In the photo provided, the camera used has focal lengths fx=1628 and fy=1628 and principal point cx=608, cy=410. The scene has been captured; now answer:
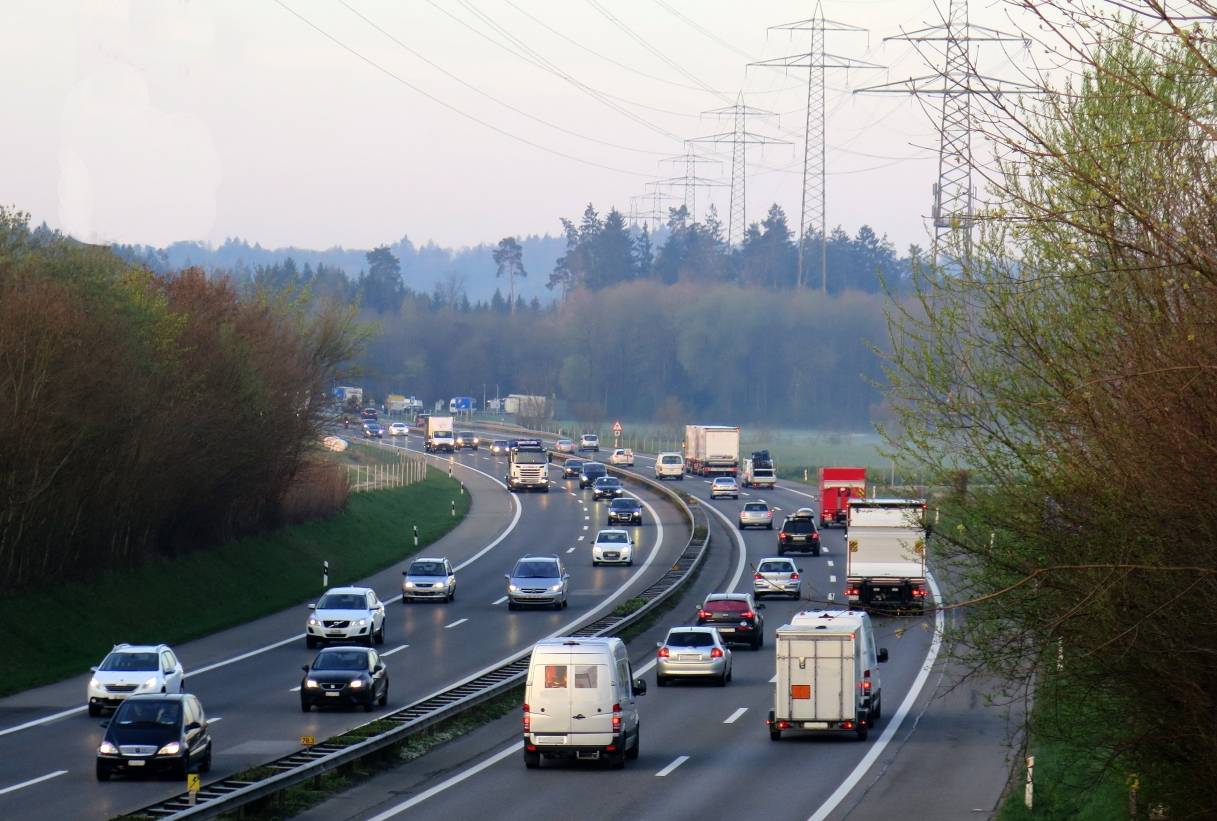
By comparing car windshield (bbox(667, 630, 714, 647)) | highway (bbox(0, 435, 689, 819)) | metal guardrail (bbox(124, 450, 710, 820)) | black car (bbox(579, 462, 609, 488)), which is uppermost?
black car (bbox(579, 462, 609, 488))

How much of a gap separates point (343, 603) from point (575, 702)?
19.4 m

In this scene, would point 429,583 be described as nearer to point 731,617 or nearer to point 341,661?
point 731,617

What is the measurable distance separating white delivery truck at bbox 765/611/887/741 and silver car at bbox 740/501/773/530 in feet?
148

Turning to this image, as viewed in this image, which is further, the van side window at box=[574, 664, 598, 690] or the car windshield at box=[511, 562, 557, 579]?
the car windshield at box=[511, 562, 557, 579]

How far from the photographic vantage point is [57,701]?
34594mm

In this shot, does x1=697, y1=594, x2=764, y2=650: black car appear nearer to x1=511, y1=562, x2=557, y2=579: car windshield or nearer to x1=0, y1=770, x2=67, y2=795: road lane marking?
x1=511, y1=562, x2=557, y2=579: car windshield

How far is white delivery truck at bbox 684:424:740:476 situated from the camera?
4318 inches

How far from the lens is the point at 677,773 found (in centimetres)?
2594

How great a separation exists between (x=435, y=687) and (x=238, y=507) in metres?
26.7

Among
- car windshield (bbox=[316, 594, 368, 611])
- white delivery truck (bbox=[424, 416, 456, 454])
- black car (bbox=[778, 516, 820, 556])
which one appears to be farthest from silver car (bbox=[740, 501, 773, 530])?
white delivery truck (bbox=[424, 416, 456, 454])

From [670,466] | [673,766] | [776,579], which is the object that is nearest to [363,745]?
[673,766]

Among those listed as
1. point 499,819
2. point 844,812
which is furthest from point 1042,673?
point 499,819

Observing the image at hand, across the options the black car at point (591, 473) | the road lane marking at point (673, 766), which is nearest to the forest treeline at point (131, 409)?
the road lane marking at point (673, 766)

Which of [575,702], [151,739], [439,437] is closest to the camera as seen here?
[151,739]
